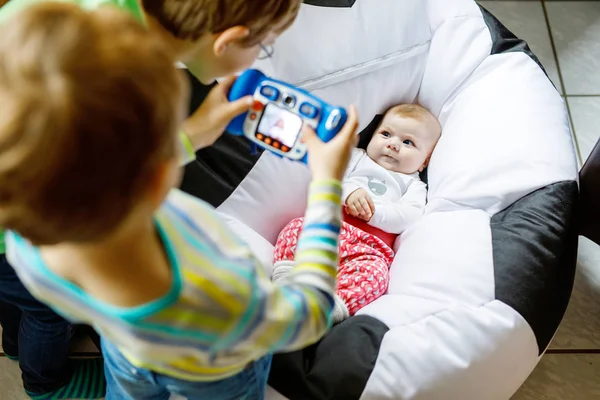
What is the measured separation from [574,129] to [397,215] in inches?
24.1

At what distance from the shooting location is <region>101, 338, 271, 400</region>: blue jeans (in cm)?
72

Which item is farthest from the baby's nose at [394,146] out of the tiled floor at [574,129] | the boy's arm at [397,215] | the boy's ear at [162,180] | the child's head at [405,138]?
the boy's ear at [162,180]

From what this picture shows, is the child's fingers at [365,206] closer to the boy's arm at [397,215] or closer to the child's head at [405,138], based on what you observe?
the boy's arm at [397,215]

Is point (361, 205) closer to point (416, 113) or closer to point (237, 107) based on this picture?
point (416, 113)

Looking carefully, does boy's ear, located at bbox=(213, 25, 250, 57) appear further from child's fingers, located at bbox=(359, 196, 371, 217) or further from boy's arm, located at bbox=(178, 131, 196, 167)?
child's fingers, located at bbox=(359, 196, 371, 217)

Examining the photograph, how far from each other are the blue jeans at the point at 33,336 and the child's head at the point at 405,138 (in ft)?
2.19

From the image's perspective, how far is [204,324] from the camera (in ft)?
1.74

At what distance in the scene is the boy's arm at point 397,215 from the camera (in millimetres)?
1210

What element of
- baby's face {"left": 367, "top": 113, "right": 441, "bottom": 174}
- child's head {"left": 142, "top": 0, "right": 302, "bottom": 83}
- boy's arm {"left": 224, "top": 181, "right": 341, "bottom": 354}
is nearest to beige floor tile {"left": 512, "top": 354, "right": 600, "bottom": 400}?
baby's face {"left": 367, "top": 113, "right": 441, "bottom": 174}

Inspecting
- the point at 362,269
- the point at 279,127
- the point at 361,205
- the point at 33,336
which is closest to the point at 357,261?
the point at 362,269

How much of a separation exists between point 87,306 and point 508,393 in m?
0.69

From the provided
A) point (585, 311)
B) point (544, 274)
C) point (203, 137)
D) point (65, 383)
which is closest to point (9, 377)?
point (65, 383)

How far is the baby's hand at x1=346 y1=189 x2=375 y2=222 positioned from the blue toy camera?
1.40 ft

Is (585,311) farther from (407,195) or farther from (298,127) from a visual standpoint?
(298,127)
